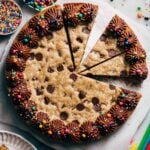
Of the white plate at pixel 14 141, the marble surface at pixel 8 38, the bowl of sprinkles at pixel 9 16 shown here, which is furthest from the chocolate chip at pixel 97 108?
the bowl of sprinkles at pixel 9 16

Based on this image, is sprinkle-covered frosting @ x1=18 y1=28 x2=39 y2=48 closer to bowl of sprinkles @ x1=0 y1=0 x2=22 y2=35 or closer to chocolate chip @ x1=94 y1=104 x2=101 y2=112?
bowl of sprinkles @ x1=0 y1=0 x2=22 y2=35

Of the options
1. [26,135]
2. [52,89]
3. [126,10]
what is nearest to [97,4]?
[126,10]

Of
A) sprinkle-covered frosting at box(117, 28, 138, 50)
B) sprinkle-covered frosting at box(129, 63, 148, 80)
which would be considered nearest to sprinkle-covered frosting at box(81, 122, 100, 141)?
sprinkle-covered frosting at box(129, 63, 148, 80)

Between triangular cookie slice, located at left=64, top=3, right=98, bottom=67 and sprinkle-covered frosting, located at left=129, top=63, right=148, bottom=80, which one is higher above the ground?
triangular cookie slice, located at left=64, top=3, right=98, bottom=67

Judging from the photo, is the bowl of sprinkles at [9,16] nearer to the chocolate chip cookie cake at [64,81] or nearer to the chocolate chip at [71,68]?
the chocolate chip cookie cake at [64,81]

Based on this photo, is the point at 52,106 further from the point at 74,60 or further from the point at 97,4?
the point at 97,4

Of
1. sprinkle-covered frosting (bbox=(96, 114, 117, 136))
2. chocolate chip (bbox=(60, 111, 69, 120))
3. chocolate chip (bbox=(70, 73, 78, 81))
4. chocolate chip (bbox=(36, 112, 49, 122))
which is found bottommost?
chocolate chip (bbox=(36, 112, 49, 122))
